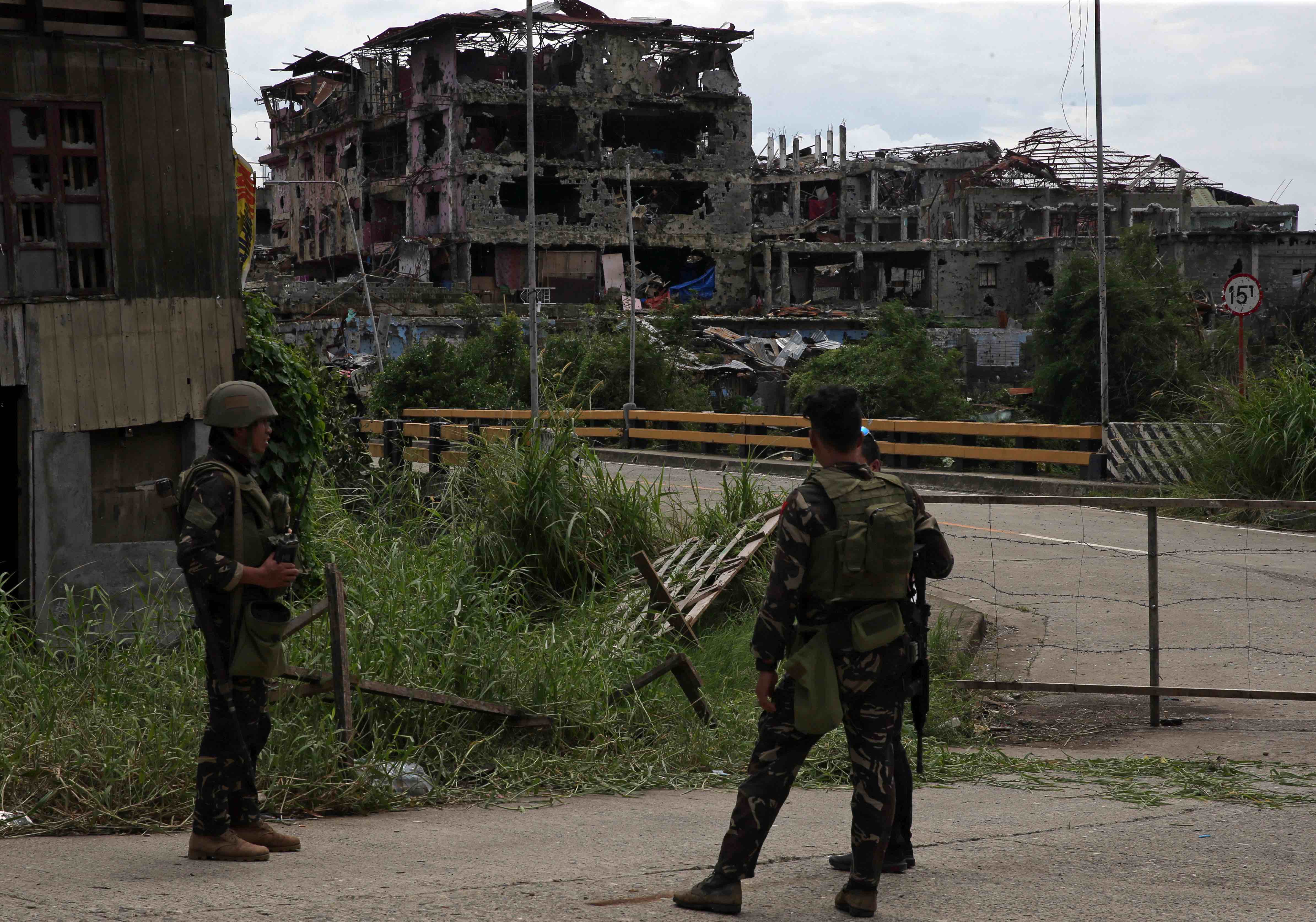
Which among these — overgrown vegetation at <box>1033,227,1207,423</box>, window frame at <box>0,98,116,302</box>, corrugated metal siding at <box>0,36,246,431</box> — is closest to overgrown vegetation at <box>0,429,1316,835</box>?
corrugated metal siding at <box>0,36,246,431</box>

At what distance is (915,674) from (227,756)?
255 centimetres

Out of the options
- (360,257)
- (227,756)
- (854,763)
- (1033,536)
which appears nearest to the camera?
(854,763)

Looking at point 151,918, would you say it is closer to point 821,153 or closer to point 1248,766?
point 1248,766

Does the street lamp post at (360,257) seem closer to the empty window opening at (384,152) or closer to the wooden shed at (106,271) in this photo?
the empty window opening at (384,152)

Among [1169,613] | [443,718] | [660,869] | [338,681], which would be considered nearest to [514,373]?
[1169,613]

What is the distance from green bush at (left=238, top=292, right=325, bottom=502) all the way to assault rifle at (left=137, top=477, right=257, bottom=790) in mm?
6355

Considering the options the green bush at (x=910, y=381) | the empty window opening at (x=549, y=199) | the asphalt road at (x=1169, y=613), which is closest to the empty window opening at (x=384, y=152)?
the empty window opening at (x=549, y=199)

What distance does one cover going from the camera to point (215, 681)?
489 centimetres

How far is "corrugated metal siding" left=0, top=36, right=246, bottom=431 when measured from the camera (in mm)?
10594

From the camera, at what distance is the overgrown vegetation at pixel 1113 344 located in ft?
108

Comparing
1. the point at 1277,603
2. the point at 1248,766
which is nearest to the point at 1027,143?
the point at 1277,603

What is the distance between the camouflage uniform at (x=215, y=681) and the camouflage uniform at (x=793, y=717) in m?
1.87

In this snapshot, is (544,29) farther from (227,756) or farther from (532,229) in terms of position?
(227,756)

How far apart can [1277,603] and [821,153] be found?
72.0 meters
